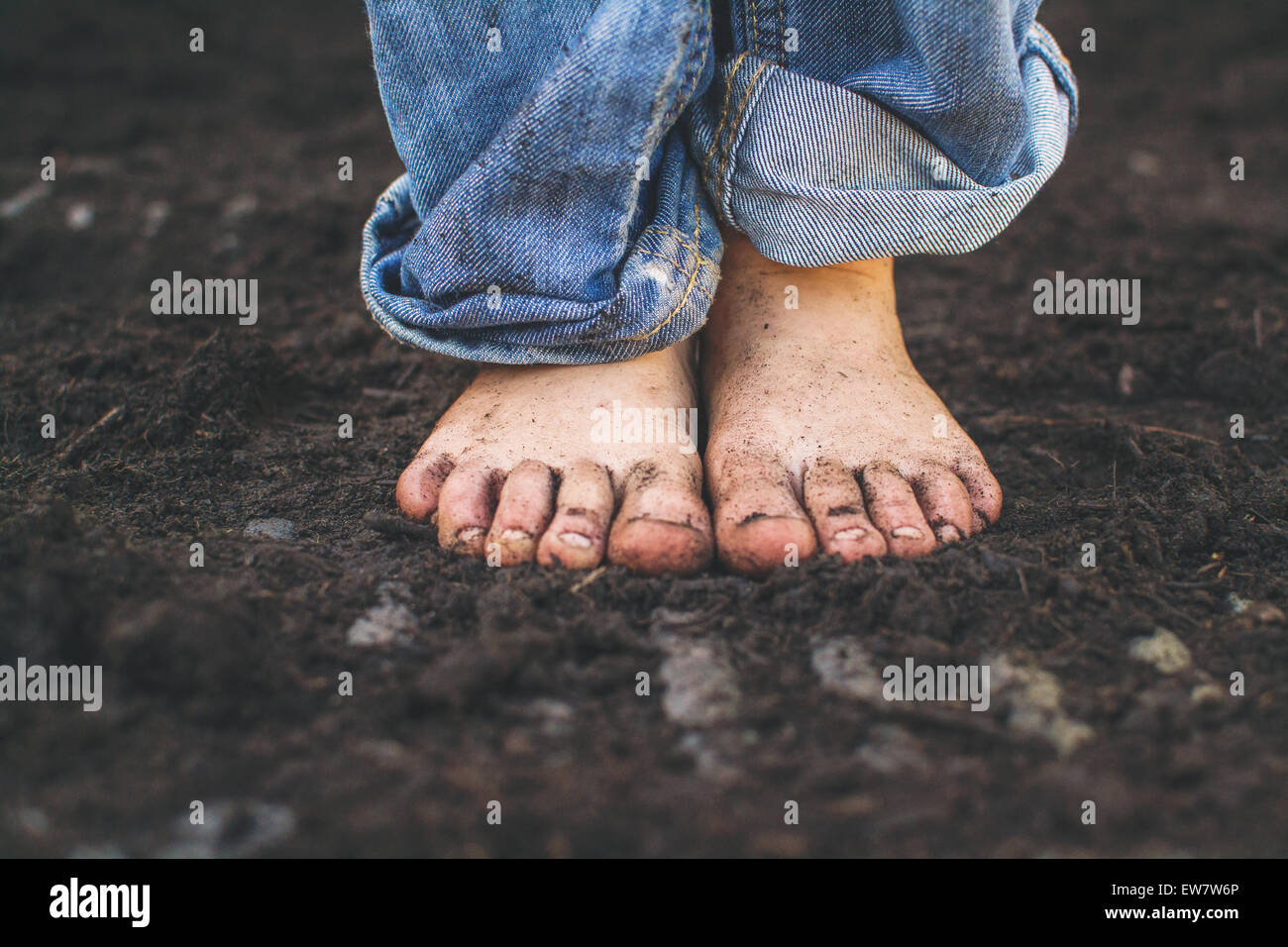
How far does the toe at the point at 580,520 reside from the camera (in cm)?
110

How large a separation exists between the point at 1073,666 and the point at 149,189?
2515 mm

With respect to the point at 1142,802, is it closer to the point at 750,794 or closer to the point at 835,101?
the point at 750,794

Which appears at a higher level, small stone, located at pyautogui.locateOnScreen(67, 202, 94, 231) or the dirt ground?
small stone, located at pyautogui.locateOnScreen(67, 202, 94, 231)

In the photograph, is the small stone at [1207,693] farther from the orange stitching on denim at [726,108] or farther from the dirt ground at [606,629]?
the orange stitching on denim at [726,108]

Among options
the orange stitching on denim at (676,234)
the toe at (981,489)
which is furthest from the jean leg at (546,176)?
the toe at (981,489)

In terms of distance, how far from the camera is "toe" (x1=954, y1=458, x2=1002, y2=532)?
3.97ft

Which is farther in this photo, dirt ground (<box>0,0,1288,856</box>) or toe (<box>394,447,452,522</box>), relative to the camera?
toe (<box>394,447,452,522</box>)

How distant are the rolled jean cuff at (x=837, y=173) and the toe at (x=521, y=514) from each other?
0.48 metres

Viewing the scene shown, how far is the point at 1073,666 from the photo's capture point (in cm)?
93

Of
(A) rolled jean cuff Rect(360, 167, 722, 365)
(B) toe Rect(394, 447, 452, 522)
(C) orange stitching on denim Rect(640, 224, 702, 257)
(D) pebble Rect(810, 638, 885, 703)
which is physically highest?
(C) orange stitching on denim Rect(640, 224, 702, 257)

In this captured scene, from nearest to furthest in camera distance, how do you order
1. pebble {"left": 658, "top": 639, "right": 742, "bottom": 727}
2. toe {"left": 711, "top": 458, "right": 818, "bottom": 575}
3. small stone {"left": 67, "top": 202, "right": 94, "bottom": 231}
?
pebble {"left": 658, "top": 639, "right": 742, "bottom": 727} < toe {"left": 711, "top": 458, "right": 818, "bottom": 575} < small stone {"left": 67, "top": 202, "right": 94, "bottom": 231}

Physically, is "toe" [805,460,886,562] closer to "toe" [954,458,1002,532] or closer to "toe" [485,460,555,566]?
"toe" [954,458,1002,532]

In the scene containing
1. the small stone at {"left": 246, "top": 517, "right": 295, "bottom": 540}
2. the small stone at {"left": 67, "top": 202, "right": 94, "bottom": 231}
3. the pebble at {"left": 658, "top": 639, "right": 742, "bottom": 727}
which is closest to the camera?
the pebble at {"left": 658, "top": 639, "right": 742, "bottom": 727}

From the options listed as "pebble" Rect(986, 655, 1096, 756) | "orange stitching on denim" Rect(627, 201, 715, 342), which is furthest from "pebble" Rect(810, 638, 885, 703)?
"orange stitching on denim" Rect(627, 201, 715, 342)
